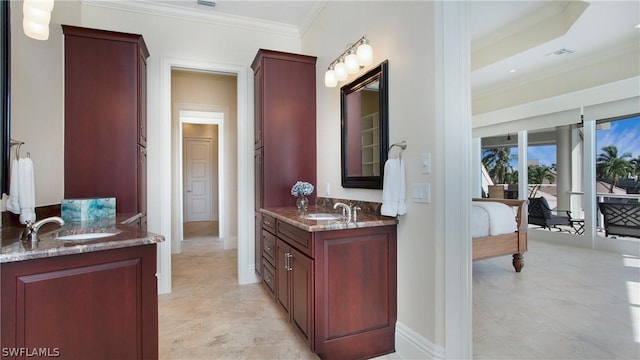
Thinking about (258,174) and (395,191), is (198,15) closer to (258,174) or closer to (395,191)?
(258,174)

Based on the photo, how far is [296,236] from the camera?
215 centimetres

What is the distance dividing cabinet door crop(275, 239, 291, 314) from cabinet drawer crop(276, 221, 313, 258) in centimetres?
7

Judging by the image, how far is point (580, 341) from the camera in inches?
85.7

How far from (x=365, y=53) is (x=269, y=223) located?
167 centimetres

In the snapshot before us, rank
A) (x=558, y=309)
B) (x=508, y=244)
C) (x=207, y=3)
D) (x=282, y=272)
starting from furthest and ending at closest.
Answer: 1. (x=508, y=244)
2. (x=207, y=3)
3. (x=558, y=309)
4. (x=282, y=272)

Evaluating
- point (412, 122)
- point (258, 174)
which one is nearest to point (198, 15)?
point (258, 174)

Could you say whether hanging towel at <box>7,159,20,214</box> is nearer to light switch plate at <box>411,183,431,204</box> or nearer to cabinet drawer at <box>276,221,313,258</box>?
cabinet drawer at <box>276,221,313,258</box>

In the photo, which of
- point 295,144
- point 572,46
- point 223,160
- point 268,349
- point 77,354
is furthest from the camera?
point 223,160

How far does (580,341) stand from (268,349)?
221cm

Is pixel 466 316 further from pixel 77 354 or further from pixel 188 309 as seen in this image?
pixel 188 309

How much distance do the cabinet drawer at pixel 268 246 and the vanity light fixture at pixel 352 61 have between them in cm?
148

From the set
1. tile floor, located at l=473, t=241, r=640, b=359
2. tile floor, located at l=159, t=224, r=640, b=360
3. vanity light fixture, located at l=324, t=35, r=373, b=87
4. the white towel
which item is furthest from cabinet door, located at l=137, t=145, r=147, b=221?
tile floor, located at l=473, t=241, r=640, b=359

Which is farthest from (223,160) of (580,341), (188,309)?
(580,341)

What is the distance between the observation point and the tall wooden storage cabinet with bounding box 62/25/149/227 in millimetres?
2684
